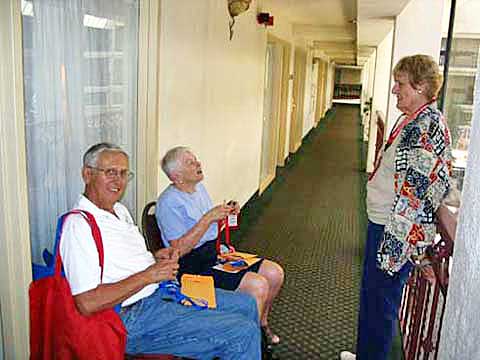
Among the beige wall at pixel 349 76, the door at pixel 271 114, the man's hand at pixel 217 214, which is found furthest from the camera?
the beige wall at pixel 349 76

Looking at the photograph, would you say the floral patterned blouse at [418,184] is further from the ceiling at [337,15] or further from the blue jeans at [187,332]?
the ceiling at [337,15]

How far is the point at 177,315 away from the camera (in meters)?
1.99

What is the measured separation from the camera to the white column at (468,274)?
0.74m

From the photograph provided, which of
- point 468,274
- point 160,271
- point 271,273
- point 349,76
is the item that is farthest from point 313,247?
point 349,76

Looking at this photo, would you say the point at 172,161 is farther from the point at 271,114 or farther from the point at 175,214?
the point at 271,114

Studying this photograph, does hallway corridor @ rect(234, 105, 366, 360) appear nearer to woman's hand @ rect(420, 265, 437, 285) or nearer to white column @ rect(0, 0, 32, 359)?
woman's hand @ rect(420, 265, 437, 285)

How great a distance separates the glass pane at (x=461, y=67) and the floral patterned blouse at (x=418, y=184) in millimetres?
2110

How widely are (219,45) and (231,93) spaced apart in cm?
61

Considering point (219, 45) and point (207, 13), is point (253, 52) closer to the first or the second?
point (219, 45)

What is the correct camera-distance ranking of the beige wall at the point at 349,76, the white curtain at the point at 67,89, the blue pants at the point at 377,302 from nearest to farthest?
the white curtain at the point at 67,89 < the blue pants at the point at 377,302 < the beige wall at the point at 349,76

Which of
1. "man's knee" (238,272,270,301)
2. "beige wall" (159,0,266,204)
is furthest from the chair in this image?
"beige wall" (159,0,266,204)

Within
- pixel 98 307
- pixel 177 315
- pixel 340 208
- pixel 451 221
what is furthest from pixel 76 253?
pixel 340 208

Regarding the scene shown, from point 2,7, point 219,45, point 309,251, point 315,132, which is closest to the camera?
point 2,7

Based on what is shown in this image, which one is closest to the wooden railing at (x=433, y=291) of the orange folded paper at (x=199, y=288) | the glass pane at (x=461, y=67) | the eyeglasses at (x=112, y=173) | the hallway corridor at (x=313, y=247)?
the hallway corridor at (x=313, y=247)
